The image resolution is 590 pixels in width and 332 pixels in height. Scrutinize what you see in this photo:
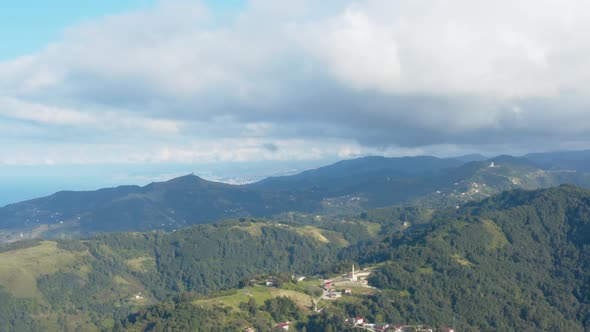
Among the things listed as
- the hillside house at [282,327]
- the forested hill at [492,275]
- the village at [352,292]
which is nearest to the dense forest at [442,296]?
the forested hill at [492,275]

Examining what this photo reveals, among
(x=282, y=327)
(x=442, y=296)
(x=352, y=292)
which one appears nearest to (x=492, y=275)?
(x=442, y=296)

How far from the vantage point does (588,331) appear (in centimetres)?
14325

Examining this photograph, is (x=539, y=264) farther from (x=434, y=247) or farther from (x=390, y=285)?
(x=390, y=285)

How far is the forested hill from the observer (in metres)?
140

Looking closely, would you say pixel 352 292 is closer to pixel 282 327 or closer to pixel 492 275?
pixel 282 327

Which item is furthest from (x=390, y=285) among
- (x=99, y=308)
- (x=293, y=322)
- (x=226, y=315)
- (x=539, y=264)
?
(x=99, y=308)

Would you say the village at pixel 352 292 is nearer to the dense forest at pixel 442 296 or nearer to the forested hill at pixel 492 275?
the dense forest at pixel 442 296

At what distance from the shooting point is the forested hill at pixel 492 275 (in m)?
140

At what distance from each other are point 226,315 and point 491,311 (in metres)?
73.7

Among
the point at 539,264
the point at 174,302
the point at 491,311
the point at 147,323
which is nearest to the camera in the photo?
the point at 147,323

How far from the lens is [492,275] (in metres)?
164

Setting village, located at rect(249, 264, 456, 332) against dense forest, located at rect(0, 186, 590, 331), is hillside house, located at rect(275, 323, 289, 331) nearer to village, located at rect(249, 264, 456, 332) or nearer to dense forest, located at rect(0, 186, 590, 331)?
village, located at rect(249, 264, 456, 332)

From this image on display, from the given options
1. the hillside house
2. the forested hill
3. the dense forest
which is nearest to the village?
the hillside house

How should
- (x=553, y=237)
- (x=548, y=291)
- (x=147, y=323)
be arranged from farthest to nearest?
(x=553, y=237), (x=548, y=291), (x=147, y=323)
